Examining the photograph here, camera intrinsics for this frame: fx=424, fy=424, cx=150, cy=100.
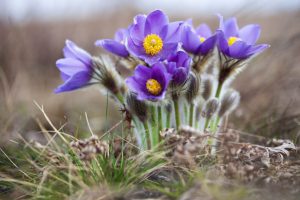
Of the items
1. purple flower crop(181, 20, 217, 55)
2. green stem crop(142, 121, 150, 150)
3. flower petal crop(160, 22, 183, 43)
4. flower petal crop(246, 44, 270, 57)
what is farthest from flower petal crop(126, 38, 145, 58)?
flower petal crop(246, 44, 270, 57)

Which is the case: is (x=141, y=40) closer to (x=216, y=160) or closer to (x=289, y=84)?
(x=216, y=160)

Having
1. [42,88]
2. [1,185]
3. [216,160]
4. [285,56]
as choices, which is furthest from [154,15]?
[42,88]

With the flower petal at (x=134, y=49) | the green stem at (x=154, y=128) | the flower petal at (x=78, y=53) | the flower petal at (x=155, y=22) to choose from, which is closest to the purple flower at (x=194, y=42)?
the flower petal at (x=155, y=22)

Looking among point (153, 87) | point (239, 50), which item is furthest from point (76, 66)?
point (239, 50)

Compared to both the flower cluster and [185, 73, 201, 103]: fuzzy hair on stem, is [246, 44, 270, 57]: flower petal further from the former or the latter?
[185, 73, 201, 103]: fuzzy hair on stem

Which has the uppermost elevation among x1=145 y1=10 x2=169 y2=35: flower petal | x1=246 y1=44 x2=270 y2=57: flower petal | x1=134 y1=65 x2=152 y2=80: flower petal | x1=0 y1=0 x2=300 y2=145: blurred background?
x1=145 y1=10 x2=169 y2=35: flower petal

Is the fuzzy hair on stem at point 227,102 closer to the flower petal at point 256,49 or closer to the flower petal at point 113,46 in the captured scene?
the flower petal at point 256,49
